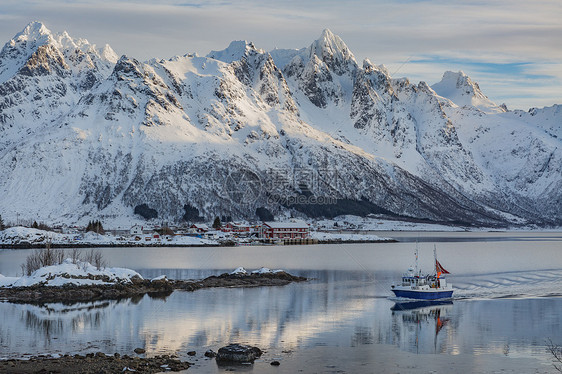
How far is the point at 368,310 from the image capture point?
74.6m

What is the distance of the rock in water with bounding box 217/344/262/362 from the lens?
50.1m

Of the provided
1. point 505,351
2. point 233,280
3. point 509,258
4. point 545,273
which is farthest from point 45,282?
point 509,258

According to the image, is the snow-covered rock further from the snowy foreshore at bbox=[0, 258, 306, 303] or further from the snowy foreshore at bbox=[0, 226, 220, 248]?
the snowy foreshore at bbox=[0, 226, 220, 248]

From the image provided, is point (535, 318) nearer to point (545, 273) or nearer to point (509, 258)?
point (545, 273)

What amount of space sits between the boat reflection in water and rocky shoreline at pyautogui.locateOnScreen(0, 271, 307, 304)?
24.3 meters

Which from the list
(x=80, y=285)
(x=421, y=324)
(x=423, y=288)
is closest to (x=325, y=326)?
(x=421, y=324)

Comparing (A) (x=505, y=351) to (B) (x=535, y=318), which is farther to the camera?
(B) (x=535, y=318)

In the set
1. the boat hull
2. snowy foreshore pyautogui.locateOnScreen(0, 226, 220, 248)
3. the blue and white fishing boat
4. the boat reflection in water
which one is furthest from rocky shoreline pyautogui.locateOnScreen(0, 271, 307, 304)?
snowy foreshore pyautogui.locateOnScreen(0, 226, 220, 248)

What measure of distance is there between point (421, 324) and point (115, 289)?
3636 cm

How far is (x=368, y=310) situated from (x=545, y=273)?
51785 millimetres

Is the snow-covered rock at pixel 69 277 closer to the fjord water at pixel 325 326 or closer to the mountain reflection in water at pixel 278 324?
the fjord water at pixel 325 326

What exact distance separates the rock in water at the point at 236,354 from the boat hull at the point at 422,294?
35917 mm

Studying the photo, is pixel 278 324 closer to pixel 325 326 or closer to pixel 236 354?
pixel 325 326

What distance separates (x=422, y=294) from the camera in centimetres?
8388
